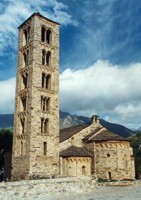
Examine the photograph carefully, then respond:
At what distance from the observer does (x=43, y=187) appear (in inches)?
1389

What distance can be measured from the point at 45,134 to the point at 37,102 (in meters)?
5.21

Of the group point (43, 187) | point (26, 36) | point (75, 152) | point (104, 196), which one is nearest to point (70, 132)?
point (75, 152)

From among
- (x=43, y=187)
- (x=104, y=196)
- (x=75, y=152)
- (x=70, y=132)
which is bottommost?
(x=104, y=196)

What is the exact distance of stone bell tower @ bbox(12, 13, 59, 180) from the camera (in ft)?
148

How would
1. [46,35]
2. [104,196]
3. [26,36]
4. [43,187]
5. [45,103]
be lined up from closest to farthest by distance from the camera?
1. [104,196]
2. [43,187]
3. [45,103]
4. [46,35]
5. [26,36]

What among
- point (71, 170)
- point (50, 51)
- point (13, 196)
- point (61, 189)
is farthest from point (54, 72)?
point (13, 196)

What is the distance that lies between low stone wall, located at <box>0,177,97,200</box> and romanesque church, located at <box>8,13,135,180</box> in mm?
6671

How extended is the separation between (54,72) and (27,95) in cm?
653

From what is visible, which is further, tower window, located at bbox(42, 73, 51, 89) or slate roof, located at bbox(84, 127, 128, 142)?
slate roof, located at bbox(84, 127, 128, 142)

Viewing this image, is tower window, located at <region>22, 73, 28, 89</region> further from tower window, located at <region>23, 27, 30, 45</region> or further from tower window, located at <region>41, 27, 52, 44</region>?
tower window, located at <region>41, 27, 52, 44</region>

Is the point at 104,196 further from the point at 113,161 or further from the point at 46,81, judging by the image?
the point at 46,81

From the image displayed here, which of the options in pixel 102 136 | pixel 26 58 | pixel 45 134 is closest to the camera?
pixel 45 134

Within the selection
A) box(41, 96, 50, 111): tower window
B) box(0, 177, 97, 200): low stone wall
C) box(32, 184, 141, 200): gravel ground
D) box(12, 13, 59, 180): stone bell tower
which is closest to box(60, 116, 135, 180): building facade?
box(12, 13, 59, 180): stone bell tower

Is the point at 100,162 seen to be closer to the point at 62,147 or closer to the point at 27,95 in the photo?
the point at 62,147
